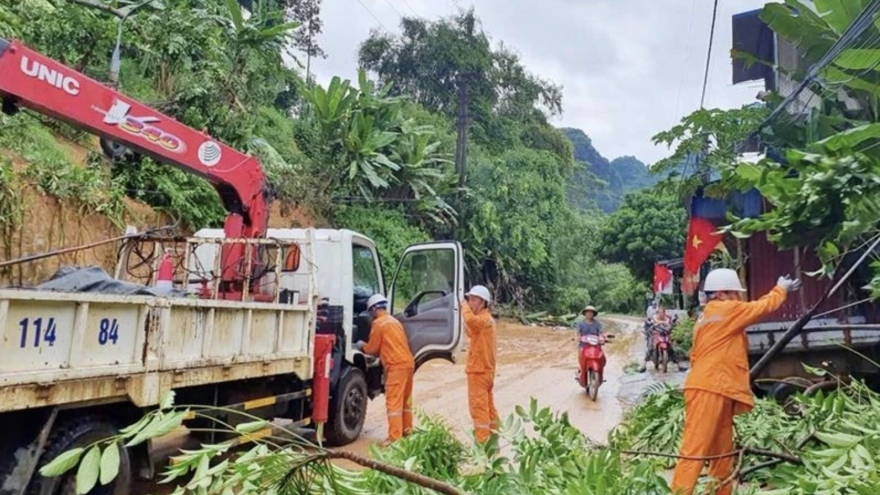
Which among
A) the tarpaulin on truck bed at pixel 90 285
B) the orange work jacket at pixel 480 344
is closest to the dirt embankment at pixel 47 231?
the tarpaulin on truck bed at pixel 90 285

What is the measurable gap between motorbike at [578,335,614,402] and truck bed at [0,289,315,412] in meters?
6.05

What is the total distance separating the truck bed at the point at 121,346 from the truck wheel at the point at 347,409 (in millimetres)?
1318

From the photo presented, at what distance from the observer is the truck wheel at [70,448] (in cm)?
375

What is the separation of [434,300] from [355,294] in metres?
0.96

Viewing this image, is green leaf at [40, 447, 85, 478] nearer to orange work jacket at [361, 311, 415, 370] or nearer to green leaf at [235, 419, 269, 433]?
green leaf at [235, 419, 269, 433]

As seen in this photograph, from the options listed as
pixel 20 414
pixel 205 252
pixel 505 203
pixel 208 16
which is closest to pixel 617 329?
pixel 505 203

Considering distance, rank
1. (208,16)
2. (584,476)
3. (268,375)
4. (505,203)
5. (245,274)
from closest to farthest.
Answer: (584,476)
(268,375)
(245,274)
(208,16)
(505,203)

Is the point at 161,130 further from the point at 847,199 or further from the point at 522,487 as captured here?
the point at 847,199

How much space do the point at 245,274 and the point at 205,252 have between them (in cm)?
105

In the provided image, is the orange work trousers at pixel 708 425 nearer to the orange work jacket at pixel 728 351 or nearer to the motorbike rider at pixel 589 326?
the orange work jacket at pixel 728 351

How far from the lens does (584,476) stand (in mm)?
2510

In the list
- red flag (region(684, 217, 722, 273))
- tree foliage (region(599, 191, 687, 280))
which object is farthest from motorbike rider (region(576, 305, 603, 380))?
tree foliage (region(599, 191, 687, 280))

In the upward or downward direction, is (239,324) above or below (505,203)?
below

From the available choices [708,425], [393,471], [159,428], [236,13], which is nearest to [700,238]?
[708,425]
